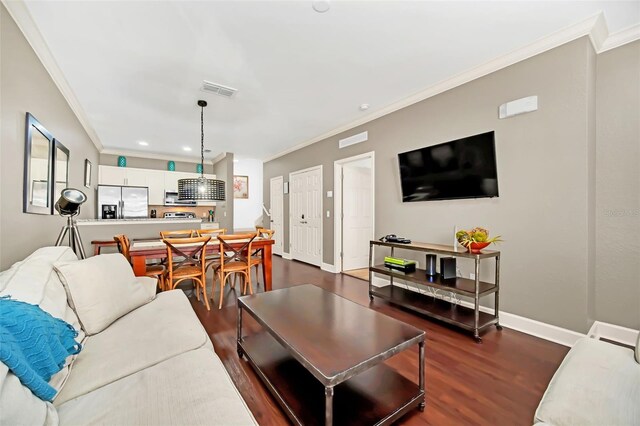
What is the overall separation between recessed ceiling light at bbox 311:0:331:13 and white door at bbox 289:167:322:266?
11.1ft

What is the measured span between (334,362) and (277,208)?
18.9 ft

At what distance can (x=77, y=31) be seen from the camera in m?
2.22

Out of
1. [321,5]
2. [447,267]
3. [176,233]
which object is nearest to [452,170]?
[447,267]

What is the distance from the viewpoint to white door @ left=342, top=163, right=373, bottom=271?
196 inches

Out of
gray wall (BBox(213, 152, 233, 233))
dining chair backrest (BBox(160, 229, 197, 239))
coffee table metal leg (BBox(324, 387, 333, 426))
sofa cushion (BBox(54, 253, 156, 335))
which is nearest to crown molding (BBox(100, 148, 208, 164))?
gray wall (BBox(213, 152, 233, 233))

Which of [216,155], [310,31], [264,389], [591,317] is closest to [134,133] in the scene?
[216,155]

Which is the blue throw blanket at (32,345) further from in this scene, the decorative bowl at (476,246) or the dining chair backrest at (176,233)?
the decorative bowl at (476,246)

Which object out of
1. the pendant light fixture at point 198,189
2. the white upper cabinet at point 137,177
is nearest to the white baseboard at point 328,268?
the pendant light fixture at point 198,189

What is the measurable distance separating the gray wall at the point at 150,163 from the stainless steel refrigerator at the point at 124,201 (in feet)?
2.33

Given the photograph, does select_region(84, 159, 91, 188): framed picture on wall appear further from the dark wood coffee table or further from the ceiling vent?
the dark wood coffee table

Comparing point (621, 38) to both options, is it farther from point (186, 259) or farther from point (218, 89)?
point (186, 259)

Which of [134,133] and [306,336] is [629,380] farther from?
[134,133]

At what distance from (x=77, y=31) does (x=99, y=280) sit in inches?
84.7

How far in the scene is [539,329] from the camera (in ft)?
7.98
